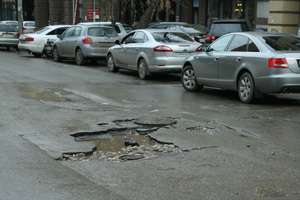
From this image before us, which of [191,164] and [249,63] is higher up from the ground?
[249,63]

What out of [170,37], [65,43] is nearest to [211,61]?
[170,37]

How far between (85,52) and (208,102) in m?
10.1

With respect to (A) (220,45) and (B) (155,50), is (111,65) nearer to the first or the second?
(B) (155,50)

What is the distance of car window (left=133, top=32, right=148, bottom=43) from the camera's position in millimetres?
16305

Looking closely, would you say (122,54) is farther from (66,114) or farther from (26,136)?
(26,136)

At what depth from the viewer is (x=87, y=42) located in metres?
20.6

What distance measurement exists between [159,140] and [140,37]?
9.23 metres

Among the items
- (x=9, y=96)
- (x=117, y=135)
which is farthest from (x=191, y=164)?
(x=9, y=96)

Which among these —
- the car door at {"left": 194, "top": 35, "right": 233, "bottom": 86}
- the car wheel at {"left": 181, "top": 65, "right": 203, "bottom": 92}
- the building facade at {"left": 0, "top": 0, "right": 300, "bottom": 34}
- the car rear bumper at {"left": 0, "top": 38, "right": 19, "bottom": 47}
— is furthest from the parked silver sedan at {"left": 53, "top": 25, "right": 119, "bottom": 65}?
the car rear bumper at {"left": 0, "top": 38, "right": 19, "bottom": 47}

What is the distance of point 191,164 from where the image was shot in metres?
6.45

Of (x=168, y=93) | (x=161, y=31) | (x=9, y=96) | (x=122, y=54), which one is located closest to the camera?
(x=9, y=96)

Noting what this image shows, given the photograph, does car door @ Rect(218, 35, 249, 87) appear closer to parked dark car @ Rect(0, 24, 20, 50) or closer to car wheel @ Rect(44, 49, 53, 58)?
car wheel @ Rect(44, 49, 53, 58)

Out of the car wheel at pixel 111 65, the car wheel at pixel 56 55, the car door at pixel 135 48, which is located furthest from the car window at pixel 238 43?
the car wheel at pixel 56 55

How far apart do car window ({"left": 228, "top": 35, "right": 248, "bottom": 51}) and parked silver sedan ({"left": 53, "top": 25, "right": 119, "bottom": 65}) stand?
30.6ft
